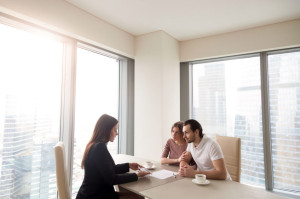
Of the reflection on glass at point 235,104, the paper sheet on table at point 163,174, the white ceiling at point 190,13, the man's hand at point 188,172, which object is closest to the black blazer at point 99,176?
the paper sheet on table at point 163,174

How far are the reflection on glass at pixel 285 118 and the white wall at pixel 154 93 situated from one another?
1.65 m

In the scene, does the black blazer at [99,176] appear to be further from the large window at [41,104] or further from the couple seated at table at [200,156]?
the large window at [41,104]

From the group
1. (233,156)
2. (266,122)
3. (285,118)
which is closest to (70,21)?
(233,156)

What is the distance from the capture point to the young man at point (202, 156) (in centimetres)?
166

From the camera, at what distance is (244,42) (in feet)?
10.6

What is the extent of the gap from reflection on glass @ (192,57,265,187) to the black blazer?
2.53m

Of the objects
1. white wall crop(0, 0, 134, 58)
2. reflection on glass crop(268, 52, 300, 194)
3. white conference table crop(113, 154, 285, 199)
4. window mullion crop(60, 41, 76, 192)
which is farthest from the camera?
reflection on glass crop(268, 52, 300, 194)

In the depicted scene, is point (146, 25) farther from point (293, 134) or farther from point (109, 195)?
point (293, 134)

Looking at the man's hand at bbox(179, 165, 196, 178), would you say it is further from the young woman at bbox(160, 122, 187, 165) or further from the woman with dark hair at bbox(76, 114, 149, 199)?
the young woman at bbox(160, 122, 187, 165)

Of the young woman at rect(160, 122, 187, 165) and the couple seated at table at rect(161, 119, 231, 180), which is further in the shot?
the young woman at rect(160, 122, 187, 165)

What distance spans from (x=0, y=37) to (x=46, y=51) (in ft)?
1.64

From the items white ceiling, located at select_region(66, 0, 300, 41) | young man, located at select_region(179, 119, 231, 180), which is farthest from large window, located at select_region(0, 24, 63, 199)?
young man, located at select_region(179, 119, 231, 180)

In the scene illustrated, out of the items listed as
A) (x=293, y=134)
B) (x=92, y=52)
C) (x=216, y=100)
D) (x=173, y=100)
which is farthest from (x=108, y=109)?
(x=293, y=134)

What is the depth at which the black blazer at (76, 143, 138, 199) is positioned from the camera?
1492mm
